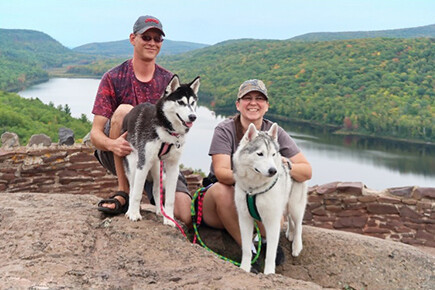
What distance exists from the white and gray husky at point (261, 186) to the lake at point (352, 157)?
12.0m

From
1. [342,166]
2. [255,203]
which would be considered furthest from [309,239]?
[342,166]

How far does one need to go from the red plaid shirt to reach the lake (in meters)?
11.6

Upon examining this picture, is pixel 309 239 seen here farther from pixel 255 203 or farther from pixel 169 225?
pixel 169 225

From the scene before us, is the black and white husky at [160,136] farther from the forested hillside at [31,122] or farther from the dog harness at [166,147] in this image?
the forested hillside at [31,122]

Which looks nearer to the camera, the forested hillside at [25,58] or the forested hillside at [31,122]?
the forested hillside at [31,122]

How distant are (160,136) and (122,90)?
957 millimetres

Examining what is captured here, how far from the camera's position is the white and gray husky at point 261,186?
131 inches

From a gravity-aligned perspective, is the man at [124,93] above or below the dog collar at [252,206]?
above

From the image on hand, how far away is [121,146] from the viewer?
3.64m

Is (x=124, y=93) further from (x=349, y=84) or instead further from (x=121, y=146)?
(x=349, y=84)

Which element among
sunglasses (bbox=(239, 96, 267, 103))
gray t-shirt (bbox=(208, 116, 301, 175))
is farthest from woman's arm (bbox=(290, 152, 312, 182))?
sunglasses (bbox=(239, 96, 267, 103))

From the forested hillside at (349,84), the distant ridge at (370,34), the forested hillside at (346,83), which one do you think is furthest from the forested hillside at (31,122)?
the distant ridge at (370,34)

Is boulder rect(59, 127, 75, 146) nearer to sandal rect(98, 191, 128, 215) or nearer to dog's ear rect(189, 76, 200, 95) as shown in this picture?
sandal rect(98, 191, 128, 215)

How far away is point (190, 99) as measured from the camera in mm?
3242
